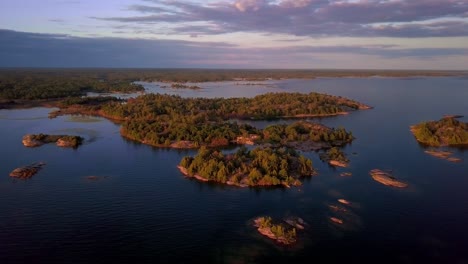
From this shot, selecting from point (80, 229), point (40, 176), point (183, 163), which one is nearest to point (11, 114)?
point (40, 176)

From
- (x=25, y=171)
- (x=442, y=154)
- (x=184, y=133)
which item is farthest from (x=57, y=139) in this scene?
(x=442, y=154)

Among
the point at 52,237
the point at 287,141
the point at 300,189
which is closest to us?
the point at 52,237

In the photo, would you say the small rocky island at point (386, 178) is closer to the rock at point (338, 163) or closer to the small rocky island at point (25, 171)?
the rock at point (338, 163)

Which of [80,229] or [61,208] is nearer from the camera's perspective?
[80,229]

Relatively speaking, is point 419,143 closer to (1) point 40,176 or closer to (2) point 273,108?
(2) point 273,108

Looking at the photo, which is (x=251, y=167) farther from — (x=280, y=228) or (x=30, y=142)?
(x=30, y=142)
